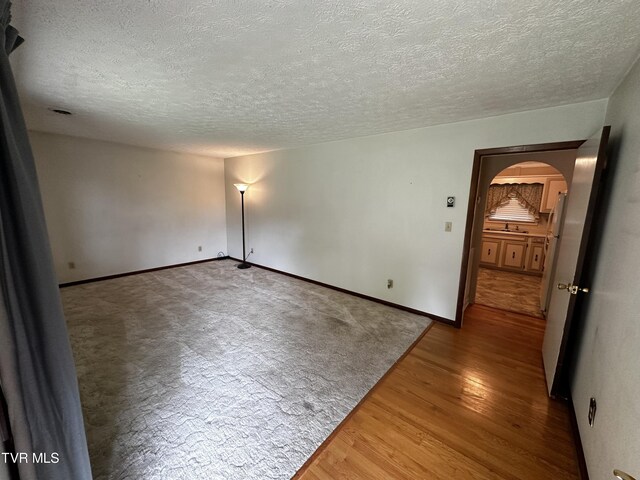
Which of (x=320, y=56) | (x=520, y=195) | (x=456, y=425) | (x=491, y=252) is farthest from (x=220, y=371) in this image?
(x=520, y=195)

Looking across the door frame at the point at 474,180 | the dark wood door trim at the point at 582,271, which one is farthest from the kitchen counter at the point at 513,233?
the dark wood door trim at the point at 582,271

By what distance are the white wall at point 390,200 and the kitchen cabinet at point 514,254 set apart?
3.28 meters

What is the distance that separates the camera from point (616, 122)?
5.79 ft

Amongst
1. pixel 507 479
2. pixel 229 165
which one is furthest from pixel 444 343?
pixel 229 165

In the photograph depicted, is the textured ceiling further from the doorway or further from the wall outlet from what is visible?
the doorway

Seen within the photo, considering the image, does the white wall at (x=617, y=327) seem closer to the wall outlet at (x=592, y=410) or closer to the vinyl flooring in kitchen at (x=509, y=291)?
the wall outlet at (x=592, y=410)

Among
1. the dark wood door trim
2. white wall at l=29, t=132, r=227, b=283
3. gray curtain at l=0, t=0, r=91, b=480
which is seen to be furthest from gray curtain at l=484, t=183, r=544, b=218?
gray curtain at l=0, t=0, r=91, b=480

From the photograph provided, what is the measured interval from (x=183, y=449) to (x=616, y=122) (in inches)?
136

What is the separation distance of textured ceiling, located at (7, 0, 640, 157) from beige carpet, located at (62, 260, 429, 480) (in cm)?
224

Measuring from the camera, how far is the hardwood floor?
56.1 inches

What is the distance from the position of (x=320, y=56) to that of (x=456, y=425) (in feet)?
8.16

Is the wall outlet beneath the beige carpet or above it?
above

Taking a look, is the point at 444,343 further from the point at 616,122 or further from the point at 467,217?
the point at 616,122

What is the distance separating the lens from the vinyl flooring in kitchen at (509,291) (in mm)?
3588
